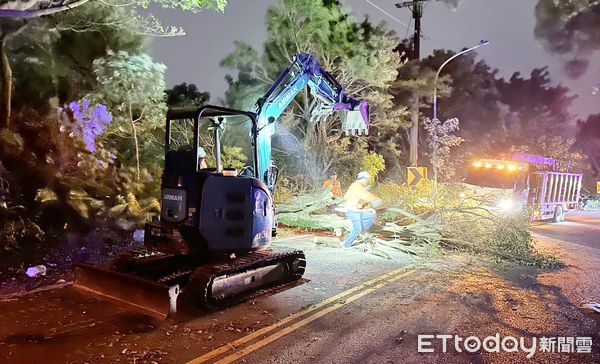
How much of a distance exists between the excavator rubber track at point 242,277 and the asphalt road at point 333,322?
0.67ft

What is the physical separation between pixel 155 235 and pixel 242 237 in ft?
3.94

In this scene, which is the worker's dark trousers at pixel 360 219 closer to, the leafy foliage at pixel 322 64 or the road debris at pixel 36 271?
the road debris at pixel 36 271

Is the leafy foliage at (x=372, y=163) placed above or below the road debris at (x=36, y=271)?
above

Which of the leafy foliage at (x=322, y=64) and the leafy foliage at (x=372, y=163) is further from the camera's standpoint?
the leafy foliage at (x=372, y=163)

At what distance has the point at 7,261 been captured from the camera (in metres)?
8.55

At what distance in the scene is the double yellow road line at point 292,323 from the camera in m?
5.09

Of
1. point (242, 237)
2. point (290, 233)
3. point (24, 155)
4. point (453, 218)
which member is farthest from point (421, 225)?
point (24, 155)

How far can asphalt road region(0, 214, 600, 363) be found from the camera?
16.9ft

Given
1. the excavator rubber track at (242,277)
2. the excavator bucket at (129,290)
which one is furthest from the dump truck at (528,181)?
the excavator bucket at (129,290)

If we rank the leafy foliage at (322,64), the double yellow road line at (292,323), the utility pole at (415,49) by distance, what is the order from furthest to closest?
the utility pole at (415,49) < the leafy foliage at (322,64) < the double yellow road line at (292,323)

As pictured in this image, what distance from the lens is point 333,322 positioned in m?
6.18

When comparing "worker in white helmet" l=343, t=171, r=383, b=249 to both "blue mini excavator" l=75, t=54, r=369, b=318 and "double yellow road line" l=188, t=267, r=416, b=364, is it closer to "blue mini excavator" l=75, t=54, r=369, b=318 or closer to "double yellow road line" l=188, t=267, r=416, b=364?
"double yellow road line" l=188, t=267, r=416, b=364

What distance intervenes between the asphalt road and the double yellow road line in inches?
0.5

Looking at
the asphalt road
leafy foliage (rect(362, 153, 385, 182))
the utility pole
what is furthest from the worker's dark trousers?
the utility pole
